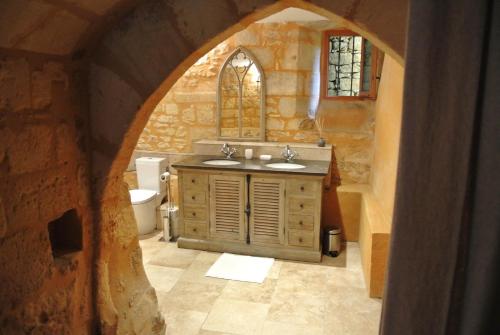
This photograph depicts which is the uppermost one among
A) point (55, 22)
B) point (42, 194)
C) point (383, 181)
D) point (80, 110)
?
point (55, 22)

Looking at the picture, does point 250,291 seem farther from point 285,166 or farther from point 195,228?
point 285,166

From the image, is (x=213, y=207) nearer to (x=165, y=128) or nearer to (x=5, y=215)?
(x=165, y=128)

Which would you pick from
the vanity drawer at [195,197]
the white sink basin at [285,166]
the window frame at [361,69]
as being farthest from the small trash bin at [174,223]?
the window frame at [361,69]

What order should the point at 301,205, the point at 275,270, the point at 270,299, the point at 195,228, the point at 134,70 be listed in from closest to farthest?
the point at 134,70 < the point at 270,299 < the point at 275,270 < the point at 301,205 < the point at 195,228

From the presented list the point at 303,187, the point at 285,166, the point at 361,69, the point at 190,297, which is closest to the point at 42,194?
the point at 190,297

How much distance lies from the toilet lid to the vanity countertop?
617mm

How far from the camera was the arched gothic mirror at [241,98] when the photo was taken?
448cm

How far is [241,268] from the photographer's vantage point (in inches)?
147

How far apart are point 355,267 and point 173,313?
1752 mm

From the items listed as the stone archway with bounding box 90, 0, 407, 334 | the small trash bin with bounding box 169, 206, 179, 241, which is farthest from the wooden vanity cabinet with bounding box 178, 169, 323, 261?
the stone archway with bounding box 90, 0, 407, 334

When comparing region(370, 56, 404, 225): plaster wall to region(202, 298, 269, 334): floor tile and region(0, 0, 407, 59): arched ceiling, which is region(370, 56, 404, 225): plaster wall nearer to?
region(202, 298, 269, 334): floor tile

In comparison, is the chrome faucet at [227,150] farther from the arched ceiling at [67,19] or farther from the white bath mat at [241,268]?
the arched ceiling at [67,19]

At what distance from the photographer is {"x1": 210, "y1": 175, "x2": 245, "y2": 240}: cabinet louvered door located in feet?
13.1

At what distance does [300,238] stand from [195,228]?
1.09 meters
